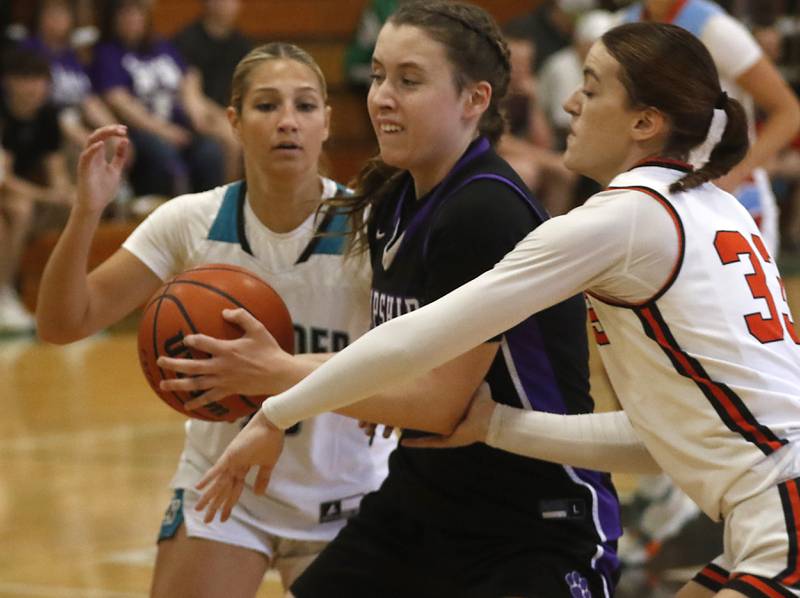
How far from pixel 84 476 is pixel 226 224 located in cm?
291

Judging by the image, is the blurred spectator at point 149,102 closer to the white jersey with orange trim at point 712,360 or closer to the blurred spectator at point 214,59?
the blurred spectator at point 214,59

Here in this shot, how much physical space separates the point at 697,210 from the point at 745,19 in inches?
413

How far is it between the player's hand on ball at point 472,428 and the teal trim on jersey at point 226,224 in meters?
0.89

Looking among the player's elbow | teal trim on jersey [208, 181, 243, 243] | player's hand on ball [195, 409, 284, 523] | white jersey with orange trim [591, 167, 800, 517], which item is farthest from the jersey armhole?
the player's elbow

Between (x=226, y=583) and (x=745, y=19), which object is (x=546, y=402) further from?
(x=745, y=19)

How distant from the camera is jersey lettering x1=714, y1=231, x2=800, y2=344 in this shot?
2.38m

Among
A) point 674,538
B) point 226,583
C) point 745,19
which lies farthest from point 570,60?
point 226,583

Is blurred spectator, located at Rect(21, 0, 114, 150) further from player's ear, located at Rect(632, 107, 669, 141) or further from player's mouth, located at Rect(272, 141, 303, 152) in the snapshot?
player's ear, located at Rect(632, 107, 669, 141)

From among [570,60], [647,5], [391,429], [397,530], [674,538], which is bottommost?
[674,538]

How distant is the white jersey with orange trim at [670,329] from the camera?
7.70 feet

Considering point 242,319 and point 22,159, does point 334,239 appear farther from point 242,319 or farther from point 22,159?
point 22,159

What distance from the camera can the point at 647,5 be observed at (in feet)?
15.0

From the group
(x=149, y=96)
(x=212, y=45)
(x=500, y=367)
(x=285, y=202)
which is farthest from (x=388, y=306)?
(x=212, y=45)

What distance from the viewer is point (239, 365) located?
2.66 meters
